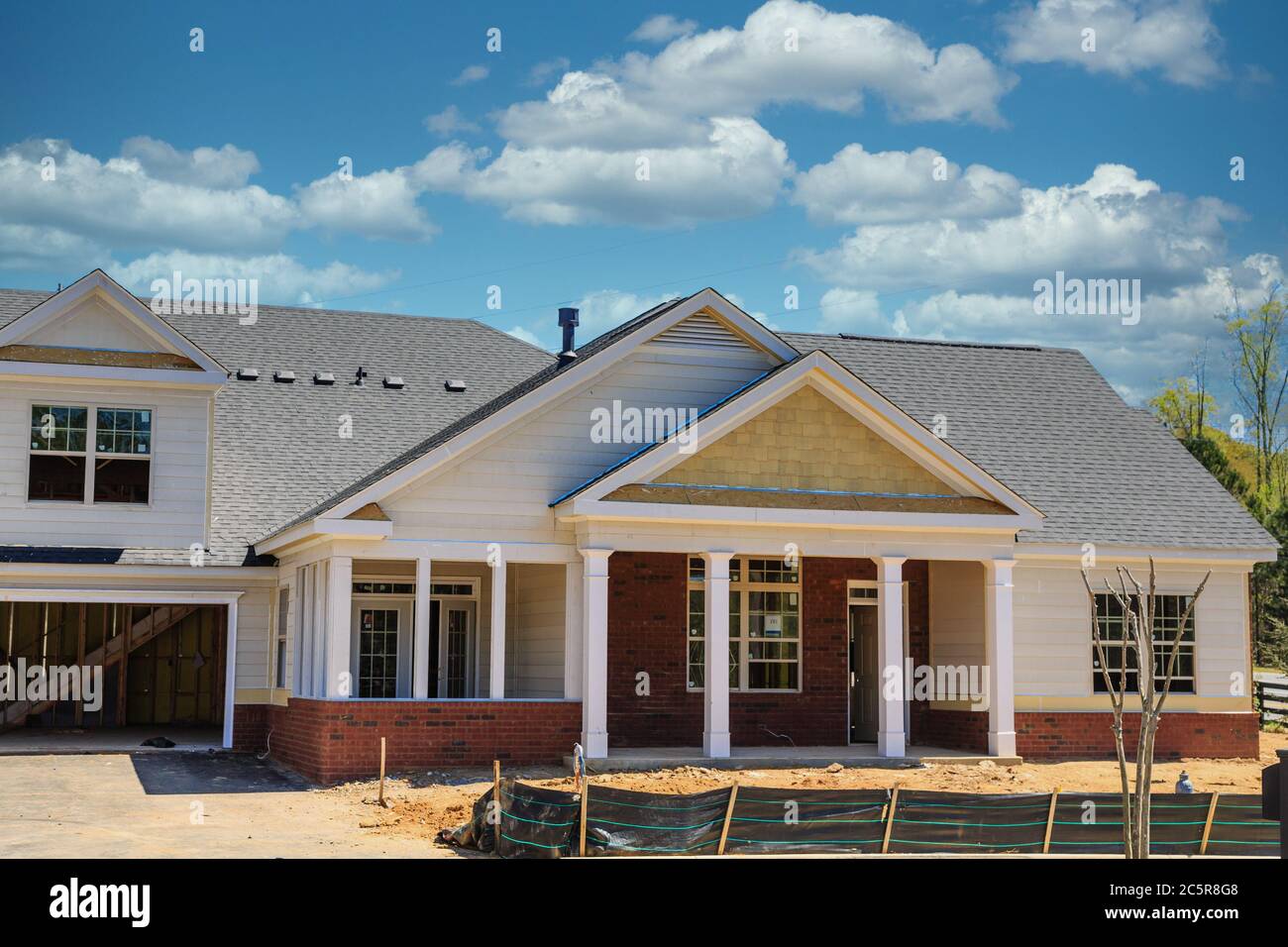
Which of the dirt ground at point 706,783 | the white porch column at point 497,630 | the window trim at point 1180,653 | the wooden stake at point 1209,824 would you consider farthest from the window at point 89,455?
the wooden stake at point 1209,824

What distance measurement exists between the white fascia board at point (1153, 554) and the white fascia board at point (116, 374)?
12934 millimetres

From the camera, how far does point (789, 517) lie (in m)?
20.2

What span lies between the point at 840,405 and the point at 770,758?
499cm

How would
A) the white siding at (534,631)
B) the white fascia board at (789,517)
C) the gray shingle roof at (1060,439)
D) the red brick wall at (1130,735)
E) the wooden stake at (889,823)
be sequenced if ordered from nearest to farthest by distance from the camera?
the wooden stake at (889,823) → the white fascia board at (789,517) → the white siding at (534,631) → the red brick wall at (1130,735) → the gray shingle roof at (1060,439)

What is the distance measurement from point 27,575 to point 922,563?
45.4ft

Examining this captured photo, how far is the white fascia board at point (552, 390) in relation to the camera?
19.5m

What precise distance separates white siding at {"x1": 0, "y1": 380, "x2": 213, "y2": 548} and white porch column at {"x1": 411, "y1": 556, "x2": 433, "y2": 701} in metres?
5.24

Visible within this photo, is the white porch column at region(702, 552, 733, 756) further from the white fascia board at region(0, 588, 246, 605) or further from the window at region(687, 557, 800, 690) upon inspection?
the white fascia board at region(0, 588, 246, 605)

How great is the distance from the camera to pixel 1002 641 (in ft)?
69.9

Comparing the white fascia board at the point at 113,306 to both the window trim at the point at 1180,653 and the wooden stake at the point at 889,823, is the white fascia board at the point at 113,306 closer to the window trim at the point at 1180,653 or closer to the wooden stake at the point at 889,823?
the wooden stake at the point at 889,823

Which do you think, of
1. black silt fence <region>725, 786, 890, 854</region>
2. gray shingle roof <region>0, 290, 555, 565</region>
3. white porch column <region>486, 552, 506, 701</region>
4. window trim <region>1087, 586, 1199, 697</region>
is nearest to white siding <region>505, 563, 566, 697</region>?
white porch column <region>486, 552, 506, 701</region>

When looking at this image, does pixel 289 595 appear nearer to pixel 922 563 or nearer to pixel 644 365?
pixel 644 365

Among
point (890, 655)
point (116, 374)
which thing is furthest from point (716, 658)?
point (116, 374)

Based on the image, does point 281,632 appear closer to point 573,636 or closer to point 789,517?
point 573,636
